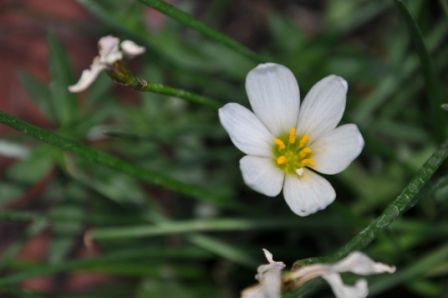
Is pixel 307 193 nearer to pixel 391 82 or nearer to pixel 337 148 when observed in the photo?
pixel 337 148

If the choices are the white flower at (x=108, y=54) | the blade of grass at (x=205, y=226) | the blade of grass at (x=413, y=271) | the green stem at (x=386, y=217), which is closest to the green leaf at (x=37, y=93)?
the blade of grass at (x=205, y=226)

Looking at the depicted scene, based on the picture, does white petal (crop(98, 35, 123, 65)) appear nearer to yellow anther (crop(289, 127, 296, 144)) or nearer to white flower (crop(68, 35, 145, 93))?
white flower (crop(68, 35, 145, 93))

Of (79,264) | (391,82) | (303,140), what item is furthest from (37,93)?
(391,82)

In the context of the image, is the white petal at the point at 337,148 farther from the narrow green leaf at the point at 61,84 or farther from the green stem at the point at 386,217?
the narrow green leaf at the point at 61,84

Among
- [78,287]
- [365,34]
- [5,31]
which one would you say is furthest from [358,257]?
[5,31]

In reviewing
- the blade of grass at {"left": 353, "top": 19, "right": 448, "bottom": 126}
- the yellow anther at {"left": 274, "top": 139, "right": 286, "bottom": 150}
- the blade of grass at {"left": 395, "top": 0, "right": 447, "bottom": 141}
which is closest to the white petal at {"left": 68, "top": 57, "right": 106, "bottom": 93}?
the yellow anther at {"left": 274, "top": 139, "right": 286, "bottom": 150}

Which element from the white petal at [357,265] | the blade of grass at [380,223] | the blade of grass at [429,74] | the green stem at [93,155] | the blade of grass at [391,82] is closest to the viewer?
the white petal at [357,265]
